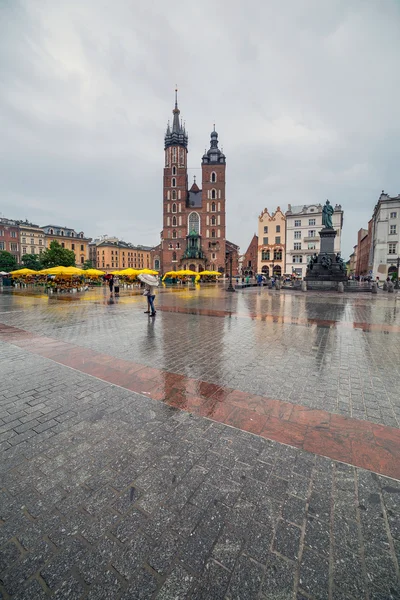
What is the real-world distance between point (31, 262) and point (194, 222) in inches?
1617

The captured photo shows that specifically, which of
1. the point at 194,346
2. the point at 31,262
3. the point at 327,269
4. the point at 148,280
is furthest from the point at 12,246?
the point at 194,346

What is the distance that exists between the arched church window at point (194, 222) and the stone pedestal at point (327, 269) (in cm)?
4281

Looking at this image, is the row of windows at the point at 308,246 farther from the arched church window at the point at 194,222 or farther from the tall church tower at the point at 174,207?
the tall church tower at the point at 174,207

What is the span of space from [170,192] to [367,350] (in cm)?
7094

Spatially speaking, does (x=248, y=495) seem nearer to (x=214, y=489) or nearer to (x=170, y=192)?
(x=214, y=489)

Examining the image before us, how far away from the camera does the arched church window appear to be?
6862cm

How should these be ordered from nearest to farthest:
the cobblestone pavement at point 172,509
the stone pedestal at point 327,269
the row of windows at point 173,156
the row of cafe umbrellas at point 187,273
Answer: the cobblestone pavement at point 172,509 < the stone pedestal at point 327,269 < the row of cafe umbrellas at point 187,273 < the row of windows at point 173,156

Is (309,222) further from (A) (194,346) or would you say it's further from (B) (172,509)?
(B) (172,509)

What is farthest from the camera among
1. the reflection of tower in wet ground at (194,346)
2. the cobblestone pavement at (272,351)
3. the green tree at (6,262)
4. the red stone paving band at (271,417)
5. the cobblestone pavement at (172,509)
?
the green tree at (6,262)

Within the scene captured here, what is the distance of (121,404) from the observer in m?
3.73

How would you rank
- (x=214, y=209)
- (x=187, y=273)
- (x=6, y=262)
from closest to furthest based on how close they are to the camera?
(x=187, y=273)
(x=6, y=262)
(x=214, y=209)

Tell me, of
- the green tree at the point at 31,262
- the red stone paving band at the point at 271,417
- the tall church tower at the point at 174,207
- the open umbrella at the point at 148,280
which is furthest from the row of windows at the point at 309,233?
the red stone paving band at the point at 271,417

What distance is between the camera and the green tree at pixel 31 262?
61.8 meters

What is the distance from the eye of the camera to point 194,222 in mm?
69000
